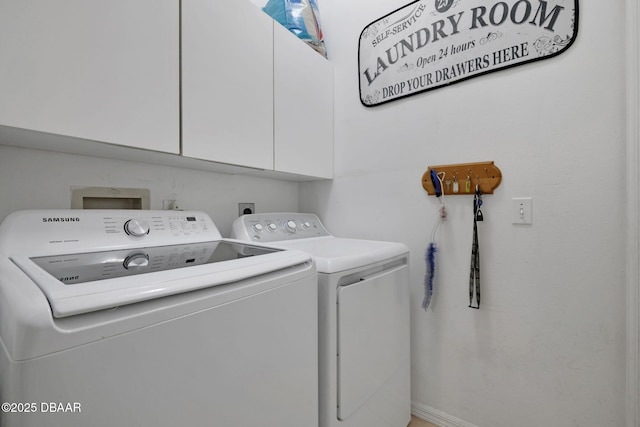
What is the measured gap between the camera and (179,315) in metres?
0.55

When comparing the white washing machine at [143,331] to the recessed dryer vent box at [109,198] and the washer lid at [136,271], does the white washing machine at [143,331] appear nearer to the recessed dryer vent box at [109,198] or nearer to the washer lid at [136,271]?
the washer lid at [136,271]

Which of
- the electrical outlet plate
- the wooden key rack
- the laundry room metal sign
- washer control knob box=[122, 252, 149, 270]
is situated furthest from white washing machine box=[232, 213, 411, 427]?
the laundry room metal sign

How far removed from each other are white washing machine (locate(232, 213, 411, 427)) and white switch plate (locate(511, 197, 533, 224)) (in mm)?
498

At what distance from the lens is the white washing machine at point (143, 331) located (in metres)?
0.41

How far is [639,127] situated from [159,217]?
6.02ft

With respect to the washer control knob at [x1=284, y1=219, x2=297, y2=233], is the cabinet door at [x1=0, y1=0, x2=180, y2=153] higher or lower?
→ higher

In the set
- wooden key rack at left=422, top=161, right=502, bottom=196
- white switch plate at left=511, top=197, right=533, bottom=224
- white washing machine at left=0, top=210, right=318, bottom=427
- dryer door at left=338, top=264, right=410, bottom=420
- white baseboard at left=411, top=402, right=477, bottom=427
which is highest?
wooden key rack at left=422, top=161, right=502, bottom=196

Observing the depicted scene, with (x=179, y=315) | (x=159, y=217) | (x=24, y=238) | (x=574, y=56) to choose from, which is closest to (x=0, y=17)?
(x=24, y=238)

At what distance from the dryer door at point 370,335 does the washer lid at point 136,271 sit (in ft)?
1.02

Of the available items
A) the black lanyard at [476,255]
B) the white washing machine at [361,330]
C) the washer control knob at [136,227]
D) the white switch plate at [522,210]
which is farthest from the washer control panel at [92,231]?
the white switch plate at [522,210]

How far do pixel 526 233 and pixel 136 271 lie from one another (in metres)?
1.48

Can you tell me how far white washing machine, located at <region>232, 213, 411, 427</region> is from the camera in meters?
0.95

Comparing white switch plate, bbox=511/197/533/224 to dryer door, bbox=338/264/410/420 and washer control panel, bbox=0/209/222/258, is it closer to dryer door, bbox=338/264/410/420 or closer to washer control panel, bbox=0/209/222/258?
dryer door, bbox=338/264/410/420

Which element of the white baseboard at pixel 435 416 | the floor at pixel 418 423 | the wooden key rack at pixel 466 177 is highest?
the wooden key rack at pixel 466 177
